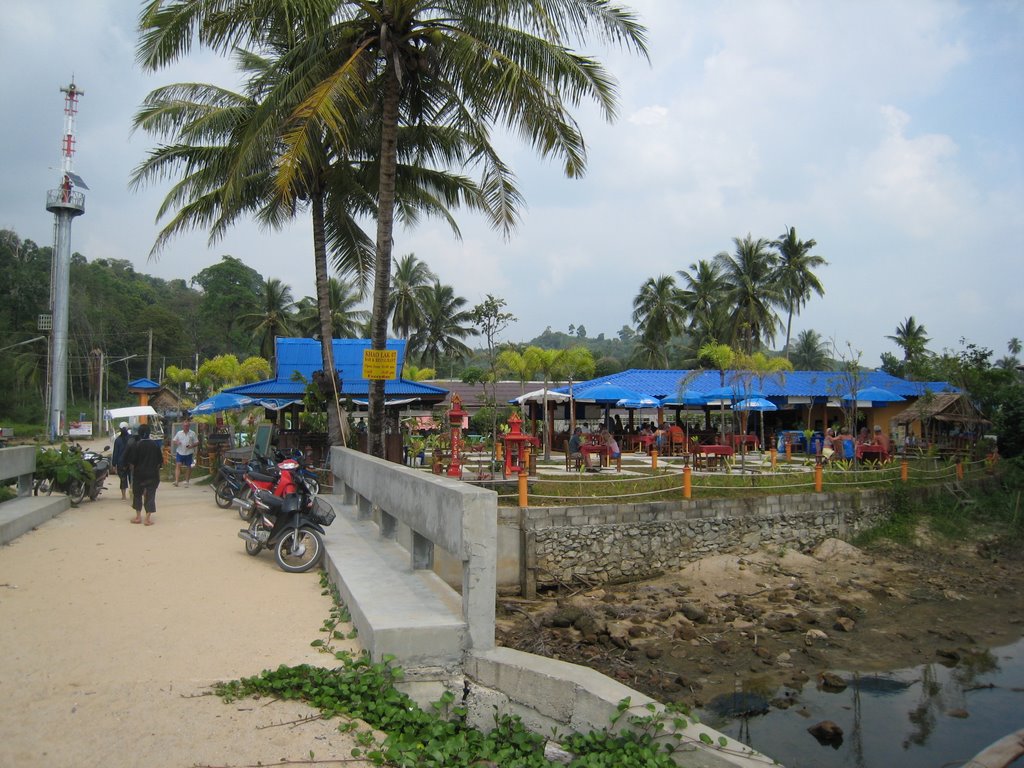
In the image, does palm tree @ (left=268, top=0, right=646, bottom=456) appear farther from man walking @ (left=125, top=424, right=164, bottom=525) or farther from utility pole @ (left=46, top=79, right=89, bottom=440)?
utility pole @ (left=46, top=79, right=89, bottom=440)

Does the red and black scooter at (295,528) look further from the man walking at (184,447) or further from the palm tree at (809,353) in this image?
the palm tree at (809,353)

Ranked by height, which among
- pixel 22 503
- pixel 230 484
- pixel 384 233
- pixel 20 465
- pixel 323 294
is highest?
pixel 384 233

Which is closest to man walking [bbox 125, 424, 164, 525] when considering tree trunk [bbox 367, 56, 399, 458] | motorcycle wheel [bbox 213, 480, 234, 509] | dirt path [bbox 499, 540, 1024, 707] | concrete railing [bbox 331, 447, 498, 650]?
motorcycle wheel [bbox 213, 480, 234, 509]

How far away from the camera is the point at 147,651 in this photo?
541 cm

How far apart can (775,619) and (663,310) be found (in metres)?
37.2

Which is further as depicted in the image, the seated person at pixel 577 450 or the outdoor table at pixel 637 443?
the outdoor table at pixel 637 443

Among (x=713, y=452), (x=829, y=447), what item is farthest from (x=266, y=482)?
(x=829, y=447)

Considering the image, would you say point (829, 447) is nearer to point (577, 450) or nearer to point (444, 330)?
point (577, 450)

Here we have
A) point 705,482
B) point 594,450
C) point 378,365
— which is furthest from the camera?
point 594,450

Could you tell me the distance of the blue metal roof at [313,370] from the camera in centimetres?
1889

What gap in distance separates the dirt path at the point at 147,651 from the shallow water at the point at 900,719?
5.57 meters

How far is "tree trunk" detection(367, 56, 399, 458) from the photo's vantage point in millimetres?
12781

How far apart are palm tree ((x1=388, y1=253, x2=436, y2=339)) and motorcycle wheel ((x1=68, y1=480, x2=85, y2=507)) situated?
3397cm

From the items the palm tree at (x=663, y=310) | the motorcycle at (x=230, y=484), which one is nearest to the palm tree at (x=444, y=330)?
the palm tree at (x=663, y=310)
